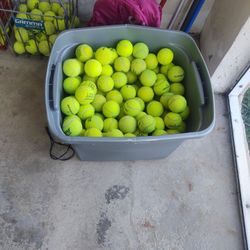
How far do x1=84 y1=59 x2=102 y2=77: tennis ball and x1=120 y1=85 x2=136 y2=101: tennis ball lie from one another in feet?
0.38

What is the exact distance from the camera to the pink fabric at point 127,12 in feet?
3.53

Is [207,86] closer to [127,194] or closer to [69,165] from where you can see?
[127,194]

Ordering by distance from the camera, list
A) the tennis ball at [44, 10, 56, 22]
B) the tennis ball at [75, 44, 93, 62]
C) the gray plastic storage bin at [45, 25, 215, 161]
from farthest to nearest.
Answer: the tennis ball at [44, 10, 56, 22], the tennis ball at [75, 44, 93, 62], the gray plastic storage bin at [45, 25, 215, 161]

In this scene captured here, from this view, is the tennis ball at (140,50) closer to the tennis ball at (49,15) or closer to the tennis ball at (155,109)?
the tennis ball at (155,109)

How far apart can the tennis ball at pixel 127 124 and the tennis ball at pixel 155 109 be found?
9cm

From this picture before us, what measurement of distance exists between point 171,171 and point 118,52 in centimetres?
52

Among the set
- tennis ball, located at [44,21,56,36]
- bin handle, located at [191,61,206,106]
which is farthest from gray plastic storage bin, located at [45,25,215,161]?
tennis ball, located at [44,21,56,36]

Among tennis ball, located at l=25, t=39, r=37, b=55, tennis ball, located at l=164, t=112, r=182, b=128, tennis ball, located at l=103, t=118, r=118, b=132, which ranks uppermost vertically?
tennis ball, located at l=164, t=112, r=182, b=128

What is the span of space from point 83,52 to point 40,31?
12.1 inches

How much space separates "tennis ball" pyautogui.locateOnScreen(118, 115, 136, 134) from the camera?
→ 101cm

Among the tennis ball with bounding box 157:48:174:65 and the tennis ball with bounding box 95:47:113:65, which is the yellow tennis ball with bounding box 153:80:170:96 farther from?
the tennis ball with bounding box 95:47:113:65

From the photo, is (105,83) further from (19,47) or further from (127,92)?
(19,47)

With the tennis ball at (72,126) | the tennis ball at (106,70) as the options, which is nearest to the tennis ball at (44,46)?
the tennis ball at (106,70)

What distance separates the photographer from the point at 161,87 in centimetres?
111
